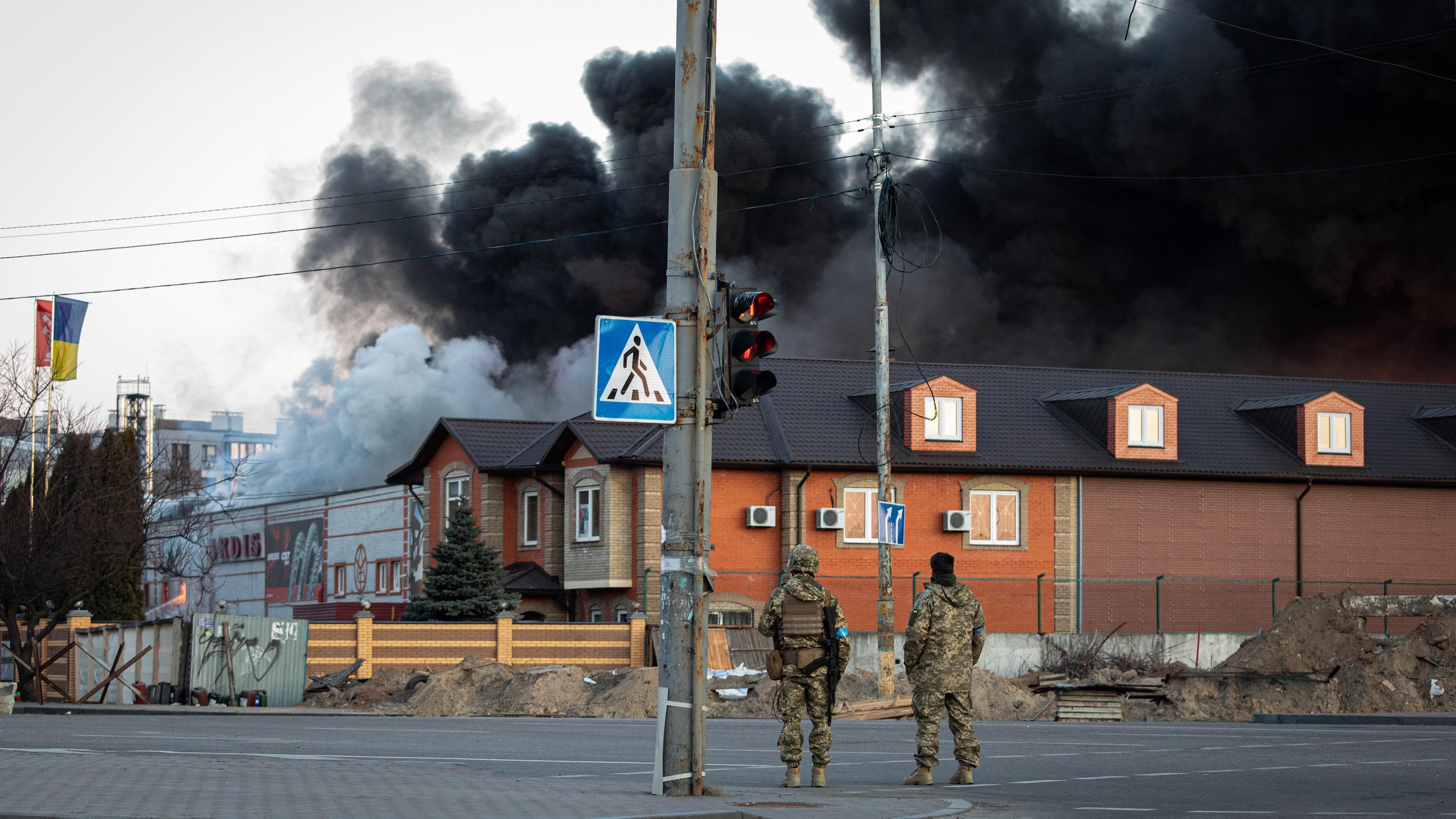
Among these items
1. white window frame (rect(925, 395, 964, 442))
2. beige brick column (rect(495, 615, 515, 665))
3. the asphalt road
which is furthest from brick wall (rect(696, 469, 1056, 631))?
the asphalt road

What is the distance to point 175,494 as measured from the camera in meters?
44.4

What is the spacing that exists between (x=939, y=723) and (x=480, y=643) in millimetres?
21889

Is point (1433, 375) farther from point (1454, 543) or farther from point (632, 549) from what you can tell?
point (632, 549)

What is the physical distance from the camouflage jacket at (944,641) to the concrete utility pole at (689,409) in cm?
228

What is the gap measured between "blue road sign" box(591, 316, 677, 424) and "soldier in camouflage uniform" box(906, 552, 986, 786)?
2920 mm

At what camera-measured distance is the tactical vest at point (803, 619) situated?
461 inches

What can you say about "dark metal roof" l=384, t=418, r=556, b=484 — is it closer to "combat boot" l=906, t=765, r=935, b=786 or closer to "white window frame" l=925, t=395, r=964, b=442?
"white window frame" l=925, t=395, r=964, b=442

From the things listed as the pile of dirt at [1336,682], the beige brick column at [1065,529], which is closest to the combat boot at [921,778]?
the pile of dirt at [1336,682]

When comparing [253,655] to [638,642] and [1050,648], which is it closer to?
[638,642]

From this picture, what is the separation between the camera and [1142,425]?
138 ft

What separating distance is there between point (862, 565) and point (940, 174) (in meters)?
57.4

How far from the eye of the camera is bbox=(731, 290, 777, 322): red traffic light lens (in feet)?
36.0

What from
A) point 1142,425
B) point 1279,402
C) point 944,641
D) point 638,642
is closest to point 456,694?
point 638,642

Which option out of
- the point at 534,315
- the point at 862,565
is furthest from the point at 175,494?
the point at 534,315
